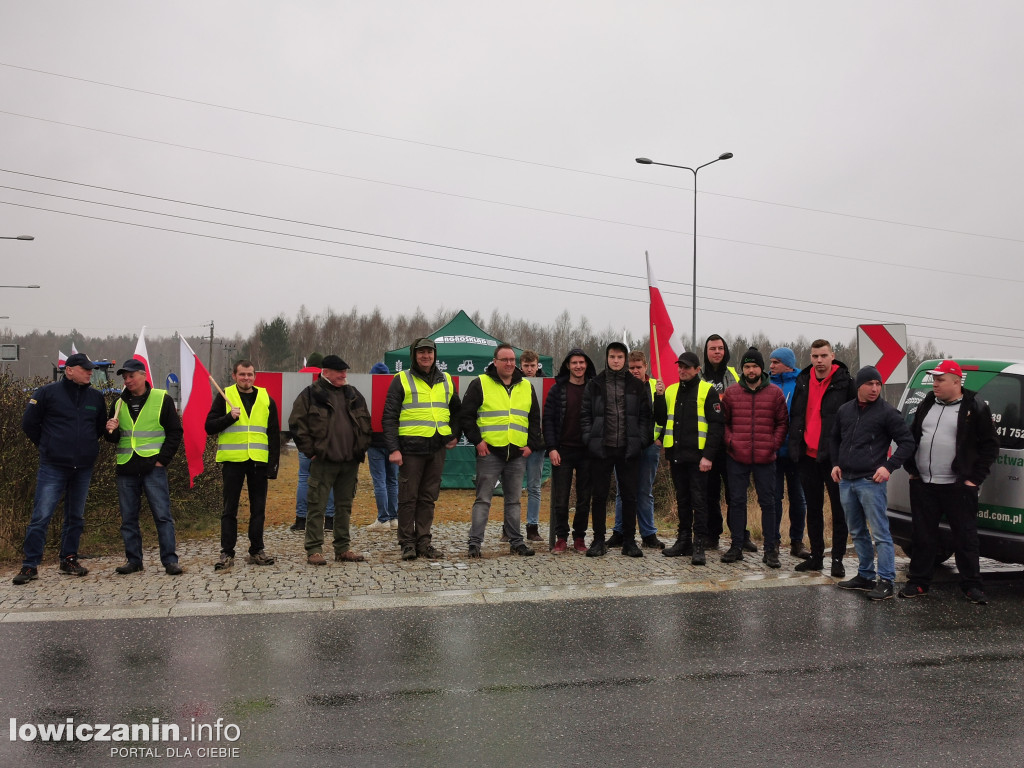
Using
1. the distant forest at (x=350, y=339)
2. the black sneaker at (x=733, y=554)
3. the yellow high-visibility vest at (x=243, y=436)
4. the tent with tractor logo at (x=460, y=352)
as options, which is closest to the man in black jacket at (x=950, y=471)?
the black sneaker at (x=733, y=554)

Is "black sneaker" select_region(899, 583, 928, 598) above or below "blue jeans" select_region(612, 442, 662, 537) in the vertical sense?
below

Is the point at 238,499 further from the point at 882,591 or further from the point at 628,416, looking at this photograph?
the point at 882,591

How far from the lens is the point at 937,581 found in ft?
24.7

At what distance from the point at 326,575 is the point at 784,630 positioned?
386 cm

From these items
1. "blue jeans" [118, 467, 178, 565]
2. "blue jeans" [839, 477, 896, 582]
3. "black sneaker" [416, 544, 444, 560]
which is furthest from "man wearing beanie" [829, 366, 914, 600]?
"blue jeans" [118, 467, 178, 565]

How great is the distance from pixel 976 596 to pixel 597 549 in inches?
130

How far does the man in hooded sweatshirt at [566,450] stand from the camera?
866 cm

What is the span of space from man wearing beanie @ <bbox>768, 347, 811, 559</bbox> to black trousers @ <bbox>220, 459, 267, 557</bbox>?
4.97 m

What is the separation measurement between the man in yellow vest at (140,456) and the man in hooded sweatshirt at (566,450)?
3.61m

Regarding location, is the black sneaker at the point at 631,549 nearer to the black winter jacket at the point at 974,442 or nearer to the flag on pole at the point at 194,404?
the black winter jacket at the point at 974,442

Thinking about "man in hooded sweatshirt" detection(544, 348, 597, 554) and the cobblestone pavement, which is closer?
the cobblestone pavement

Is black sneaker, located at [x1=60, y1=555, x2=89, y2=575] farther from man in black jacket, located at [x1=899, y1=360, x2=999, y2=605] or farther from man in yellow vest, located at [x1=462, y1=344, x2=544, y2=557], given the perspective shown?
man in black jacket, located at [x1=899, y1=360, x2=999, y2=605]

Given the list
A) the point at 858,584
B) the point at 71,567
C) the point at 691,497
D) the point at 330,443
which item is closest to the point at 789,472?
the point at 691,497

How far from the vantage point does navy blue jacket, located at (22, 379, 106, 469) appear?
750cm
